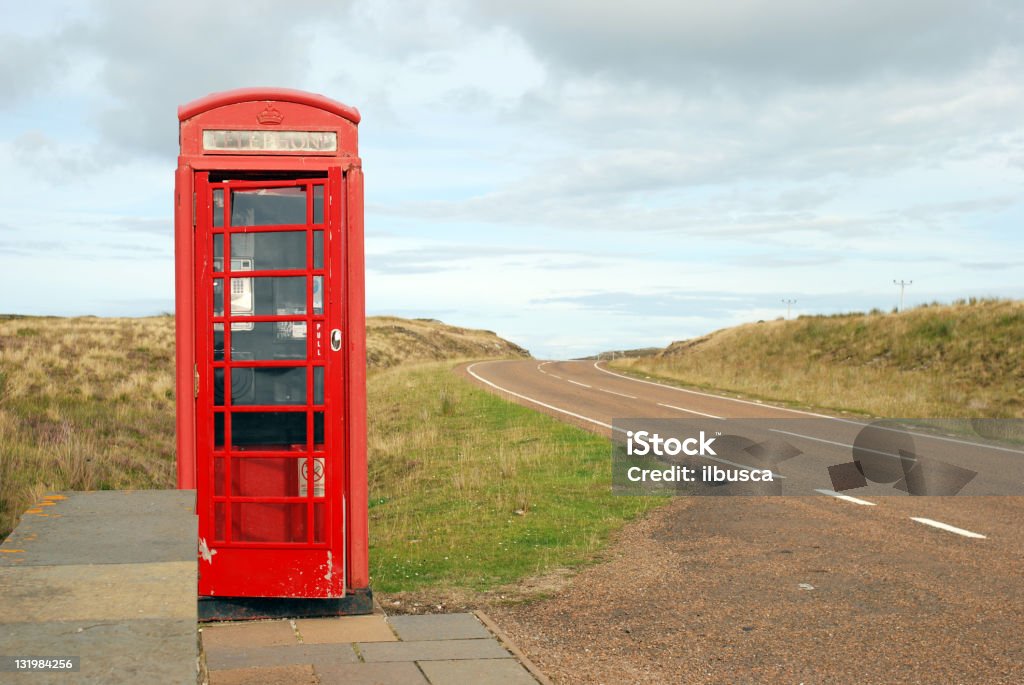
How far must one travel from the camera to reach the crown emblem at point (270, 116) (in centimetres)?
659

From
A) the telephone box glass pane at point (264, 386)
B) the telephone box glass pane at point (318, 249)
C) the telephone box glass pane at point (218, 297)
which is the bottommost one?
the telephone box glass pane at point (264, 386)

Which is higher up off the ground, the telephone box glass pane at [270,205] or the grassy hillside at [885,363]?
the telephone box glass pane at [270,205]

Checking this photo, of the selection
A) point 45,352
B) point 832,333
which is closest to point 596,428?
point 45,352

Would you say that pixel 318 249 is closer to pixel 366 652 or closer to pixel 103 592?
pixel 366 652

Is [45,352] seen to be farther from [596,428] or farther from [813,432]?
[813,432]

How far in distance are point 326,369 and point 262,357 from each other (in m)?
0.51

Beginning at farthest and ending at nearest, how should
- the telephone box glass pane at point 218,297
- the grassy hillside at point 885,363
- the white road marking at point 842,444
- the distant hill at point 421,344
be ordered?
the distant hill at point 421,344
the grassy hillside at point 885,363
the white road marking at point 842,444
the telephone box glass pane at point 218,297

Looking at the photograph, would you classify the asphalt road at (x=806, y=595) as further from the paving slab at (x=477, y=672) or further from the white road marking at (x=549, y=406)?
the white road marking at (x=549, y=406)

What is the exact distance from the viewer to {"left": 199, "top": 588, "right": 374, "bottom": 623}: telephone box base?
21.9ft

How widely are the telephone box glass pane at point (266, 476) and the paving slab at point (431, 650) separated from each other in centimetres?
151

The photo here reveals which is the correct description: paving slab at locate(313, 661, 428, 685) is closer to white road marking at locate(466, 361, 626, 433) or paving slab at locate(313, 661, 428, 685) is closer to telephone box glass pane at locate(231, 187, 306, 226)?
telephone box glass pane at locate(231, 187, 306, 226)

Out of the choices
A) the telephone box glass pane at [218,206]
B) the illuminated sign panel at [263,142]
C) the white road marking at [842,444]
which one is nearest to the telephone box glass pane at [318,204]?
the illuminated sign panel at [263,142]

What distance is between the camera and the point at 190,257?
650cm

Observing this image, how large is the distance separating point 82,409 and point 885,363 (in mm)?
29470
